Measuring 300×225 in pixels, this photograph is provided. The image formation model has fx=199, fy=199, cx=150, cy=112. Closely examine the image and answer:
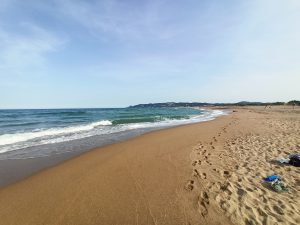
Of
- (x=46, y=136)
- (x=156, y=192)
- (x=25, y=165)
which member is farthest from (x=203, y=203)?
(x=46, y=136)

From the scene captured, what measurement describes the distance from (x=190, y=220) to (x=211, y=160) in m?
3.62

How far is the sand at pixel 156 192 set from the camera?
357cm

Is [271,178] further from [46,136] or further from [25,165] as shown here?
[46,136]

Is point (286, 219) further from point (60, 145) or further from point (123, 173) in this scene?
point (60, 145)

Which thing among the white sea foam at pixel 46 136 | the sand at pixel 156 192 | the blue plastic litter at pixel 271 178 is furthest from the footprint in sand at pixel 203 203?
the white sea foam at pixel 46 136

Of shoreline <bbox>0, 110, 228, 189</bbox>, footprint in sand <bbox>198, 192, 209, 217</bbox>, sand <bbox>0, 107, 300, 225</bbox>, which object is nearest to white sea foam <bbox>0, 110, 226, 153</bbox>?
shoreline <bbox>0, 110, 228, 189</bbox>

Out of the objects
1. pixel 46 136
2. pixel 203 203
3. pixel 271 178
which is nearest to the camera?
pixel 203 203

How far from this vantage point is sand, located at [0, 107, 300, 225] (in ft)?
11.7

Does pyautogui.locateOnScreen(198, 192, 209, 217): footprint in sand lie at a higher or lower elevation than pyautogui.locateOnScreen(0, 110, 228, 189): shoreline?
lower

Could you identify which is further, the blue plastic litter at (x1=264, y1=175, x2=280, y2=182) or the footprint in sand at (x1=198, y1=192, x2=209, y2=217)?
the blue plastic litter at (x1=264, y1=175, x2=280, y2=182)

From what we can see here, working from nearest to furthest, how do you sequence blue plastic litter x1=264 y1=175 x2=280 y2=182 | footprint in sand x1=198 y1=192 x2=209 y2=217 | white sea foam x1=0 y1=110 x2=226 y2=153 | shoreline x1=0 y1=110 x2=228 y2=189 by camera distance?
footprint in sand x1=198 y1=192 x2=209 y2=217 < blue plastic litter x1=264 y1=175 x2=280 y2=182 < shoreline x1=0 y1=110 x2=228 y2=189 < white sea foam x1=0 y1=110 x2=226 y2=153

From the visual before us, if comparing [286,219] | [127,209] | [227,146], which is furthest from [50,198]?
[227,146]

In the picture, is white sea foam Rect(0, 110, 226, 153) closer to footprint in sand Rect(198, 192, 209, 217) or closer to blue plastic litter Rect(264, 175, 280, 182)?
footprint in sand Rect(198, 192, 209, 217)

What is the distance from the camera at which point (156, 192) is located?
14.7ft
